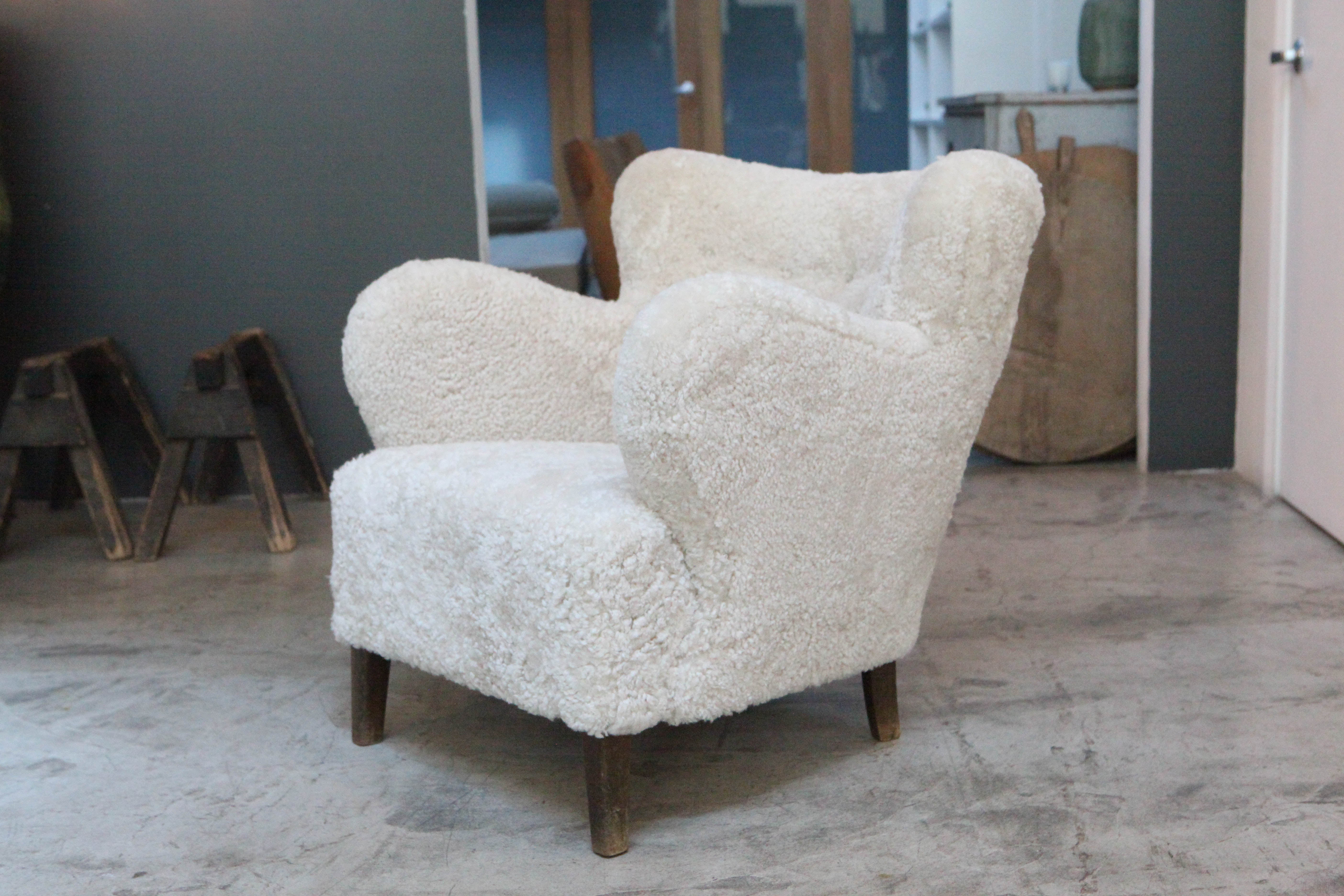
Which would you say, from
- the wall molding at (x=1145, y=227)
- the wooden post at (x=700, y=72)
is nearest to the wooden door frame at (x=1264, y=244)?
the wall molding at (x=1145, y=227)

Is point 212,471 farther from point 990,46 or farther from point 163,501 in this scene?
point 990,46

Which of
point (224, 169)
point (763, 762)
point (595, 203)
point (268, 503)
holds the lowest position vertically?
point (763, 762)

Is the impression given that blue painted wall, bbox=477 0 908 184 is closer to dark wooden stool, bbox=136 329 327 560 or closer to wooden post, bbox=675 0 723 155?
wooden post, bbox=675 0 723 155

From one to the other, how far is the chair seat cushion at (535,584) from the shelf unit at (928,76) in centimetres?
378

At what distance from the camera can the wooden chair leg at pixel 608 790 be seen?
151 cm

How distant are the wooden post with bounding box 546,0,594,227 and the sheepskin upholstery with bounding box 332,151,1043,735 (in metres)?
3.98

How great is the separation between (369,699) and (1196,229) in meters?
2.34

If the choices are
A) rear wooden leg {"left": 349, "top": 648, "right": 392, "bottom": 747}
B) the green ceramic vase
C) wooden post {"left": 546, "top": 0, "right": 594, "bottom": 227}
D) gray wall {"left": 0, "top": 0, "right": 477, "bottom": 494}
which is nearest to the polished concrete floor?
rear wooden leg {"left": 349, "top": 648, "right": 392, "bottom": 747}

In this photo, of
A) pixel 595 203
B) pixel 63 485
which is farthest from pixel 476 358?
pixel 63 485

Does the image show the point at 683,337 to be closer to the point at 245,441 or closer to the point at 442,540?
the point at 442,540

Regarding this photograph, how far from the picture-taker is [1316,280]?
2.85m

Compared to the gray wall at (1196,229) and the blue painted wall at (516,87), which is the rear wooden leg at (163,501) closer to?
the gray wall at (1196,229)

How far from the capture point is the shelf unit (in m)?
5.22

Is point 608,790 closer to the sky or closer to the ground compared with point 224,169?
closer to the ground
